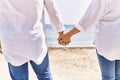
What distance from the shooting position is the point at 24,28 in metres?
1.18

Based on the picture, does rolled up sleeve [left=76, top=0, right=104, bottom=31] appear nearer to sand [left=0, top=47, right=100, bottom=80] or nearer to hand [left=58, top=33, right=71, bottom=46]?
hand [left=58, top=33, right=71, bottom=46]

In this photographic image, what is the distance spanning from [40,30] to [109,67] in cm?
41

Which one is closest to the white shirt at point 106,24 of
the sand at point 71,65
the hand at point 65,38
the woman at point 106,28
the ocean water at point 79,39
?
the woman at point 106,28

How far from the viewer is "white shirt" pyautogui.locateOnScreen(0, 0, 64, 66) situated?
1.14 meters

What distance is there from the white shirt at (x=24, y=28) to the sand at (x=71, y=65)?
2.26 feet

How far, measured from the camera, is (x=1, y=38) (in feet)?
4.09

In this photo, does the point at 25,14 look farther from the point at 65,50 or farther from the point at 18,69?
the point at 65,50

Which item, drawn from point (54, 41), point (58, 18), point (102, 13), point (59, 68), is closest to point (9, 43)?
point (58, 18)

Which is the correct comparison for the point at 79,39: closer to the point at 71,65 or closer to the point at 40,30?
the point at 71,65

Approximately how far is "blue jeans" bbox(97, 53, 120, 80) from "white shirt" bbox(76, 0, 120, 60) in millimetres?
57

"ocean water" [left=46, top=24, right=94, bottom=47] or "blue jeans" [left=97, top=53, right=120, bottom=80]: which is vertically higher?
"blue jeans" [left=97, top=53, right=120, bottom=80]

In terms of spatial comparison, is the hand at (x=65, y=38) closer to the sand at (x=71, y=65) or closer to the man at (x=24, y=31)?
the man at (x=24, y=31)

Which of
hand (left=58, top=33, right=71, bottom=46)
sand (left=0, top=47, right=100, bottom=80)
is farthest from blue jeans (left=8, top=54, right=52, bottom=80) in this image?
sand (left=0, top=47, right=100, bottom=80)

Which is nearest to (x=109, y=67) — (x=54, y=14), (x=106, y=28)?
(x=106, y=28)
